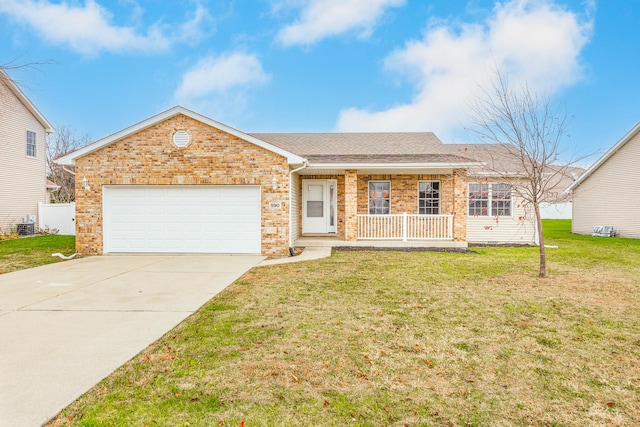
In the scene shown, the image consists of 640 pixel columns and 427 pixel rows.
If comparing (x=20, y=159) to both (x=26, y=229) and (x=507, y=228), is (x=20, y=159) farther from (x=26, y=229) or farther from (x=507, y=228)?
(x=507, y=228)

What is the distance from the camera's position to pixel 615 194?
1850 cm

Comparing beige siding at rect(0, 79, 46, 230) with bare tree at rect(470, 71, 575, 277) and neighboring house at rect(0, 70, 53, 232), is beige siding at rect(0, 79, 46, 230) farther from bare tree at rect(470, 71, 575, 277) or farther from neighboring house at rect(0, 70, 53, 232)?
bare tree at rect(470, 71, 575, 277)

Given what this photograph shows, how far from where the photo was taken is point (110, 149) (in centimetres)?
1184

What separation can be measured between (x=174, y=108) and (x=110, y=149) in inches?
101

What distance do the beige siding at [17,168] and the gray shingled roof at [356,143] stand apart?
39.6 ft

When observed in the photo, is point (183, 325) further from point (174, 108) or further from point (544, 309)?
point (174, 108)

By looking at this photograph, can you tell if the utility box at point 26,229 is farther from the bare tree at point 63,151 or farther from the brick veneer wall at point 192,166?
the bare tree at point 63,151

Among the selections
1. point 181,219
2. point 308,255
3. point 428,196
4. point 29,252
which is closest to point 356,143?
point 428,196

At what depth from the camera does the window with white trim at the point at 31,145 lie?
19.3 m

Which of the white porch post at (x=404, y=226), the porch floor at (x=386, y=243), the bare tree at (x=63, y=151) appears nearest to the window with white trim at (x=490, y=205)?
the porch floor at (x=386, y=243)

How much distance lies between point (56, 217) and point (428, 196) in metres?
19.0

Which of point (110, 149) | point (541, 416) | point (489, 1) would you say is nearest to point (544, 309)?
point (541, 416)

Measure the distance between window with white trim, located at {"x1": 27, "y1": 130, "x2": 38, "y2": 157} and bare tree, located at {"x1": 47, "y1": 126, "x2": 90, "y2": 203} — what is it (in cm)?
1344

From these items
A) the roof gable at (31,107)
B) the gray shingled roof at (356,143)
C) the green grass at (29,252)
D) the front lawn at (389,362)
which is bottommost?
the front lawn at (389,362)
